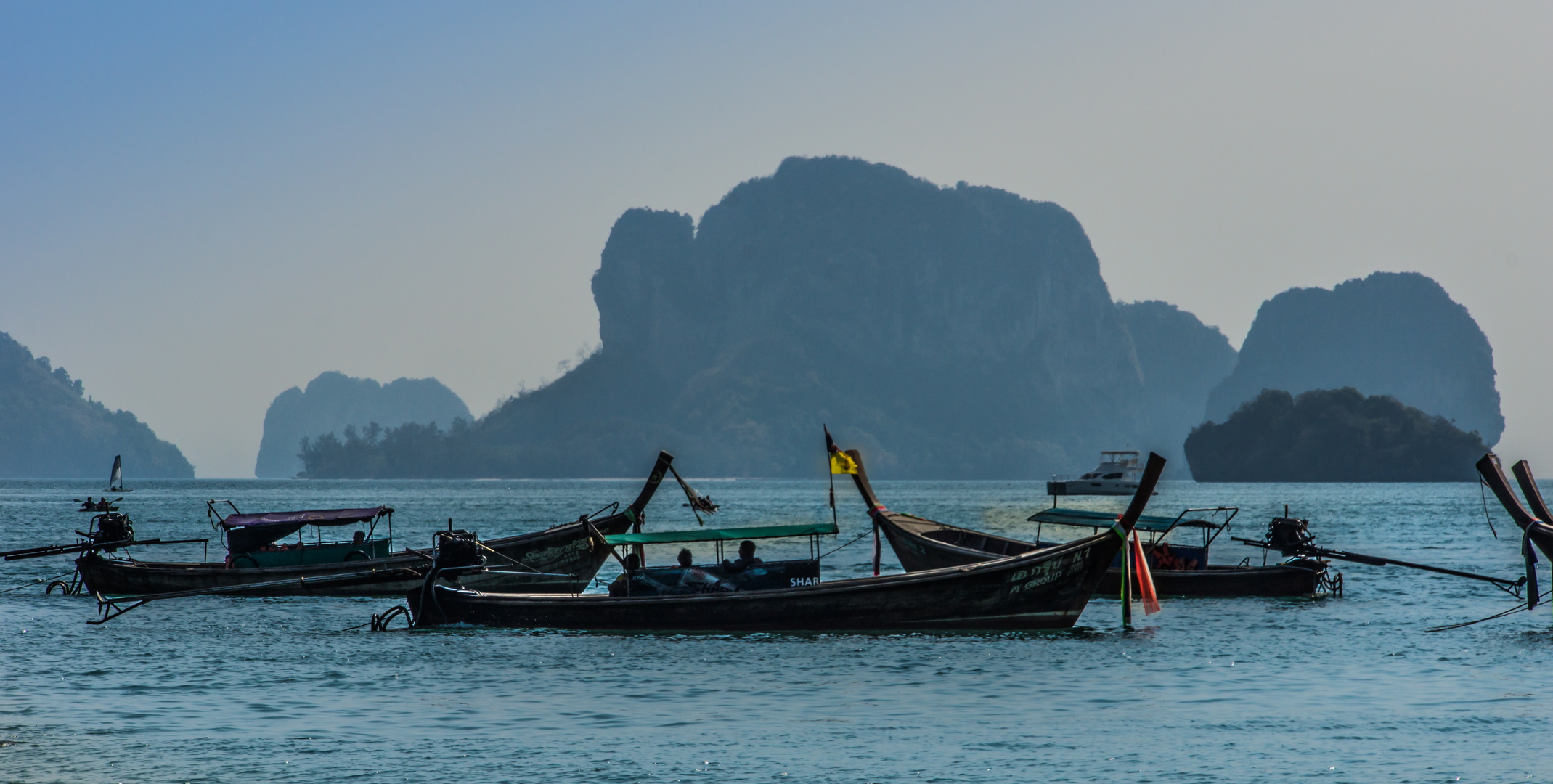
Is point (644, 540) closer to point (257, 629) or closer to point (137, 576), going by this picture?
point (257, 629)

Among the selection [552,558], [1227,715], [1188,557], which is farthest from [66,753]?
[1188,557]

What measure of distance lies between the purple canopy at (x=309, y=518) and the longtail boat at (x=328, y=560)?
3 centimetres

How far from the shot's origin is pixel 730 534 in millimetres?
26516

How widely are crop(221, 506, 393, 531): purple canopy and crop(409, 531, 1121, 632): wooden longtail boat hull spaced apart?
1246 centimetres

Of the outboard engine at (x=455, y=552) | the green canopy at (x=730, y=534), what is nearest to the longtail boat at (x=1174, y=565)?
the green canopy at (x=730, y=534)

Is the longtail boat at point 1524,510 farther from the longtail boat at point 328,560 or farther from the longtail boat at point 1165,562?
the longtail boat at point 328,560

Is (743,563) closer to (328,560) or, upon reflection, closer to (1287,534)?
(328,560)

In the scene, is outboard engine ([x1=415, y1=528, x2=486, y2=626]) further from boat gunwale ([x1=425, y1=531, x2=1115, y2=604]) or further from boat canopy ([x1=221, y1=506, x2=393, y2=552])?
boat canopy ([x1=221, y1=506, x2=393, y2=552])

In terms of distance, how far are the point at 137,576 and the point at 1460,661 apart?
33413 mm

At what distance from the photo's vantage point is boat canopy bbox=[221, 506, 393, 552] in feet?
112

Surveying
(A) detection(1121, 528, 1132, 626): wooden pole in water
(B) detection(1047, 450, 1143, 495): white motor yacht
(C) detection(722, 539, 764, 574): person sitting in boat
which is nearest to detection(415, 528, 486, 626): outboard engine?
(C) detection(722, 539, 764, 574): person sitting in boat

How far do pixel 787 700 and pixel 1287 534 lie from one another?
63.3 ft

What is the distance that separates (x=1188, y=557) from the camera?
34.2m

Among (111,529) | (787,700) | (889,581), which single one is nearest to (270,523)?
(111,529)
